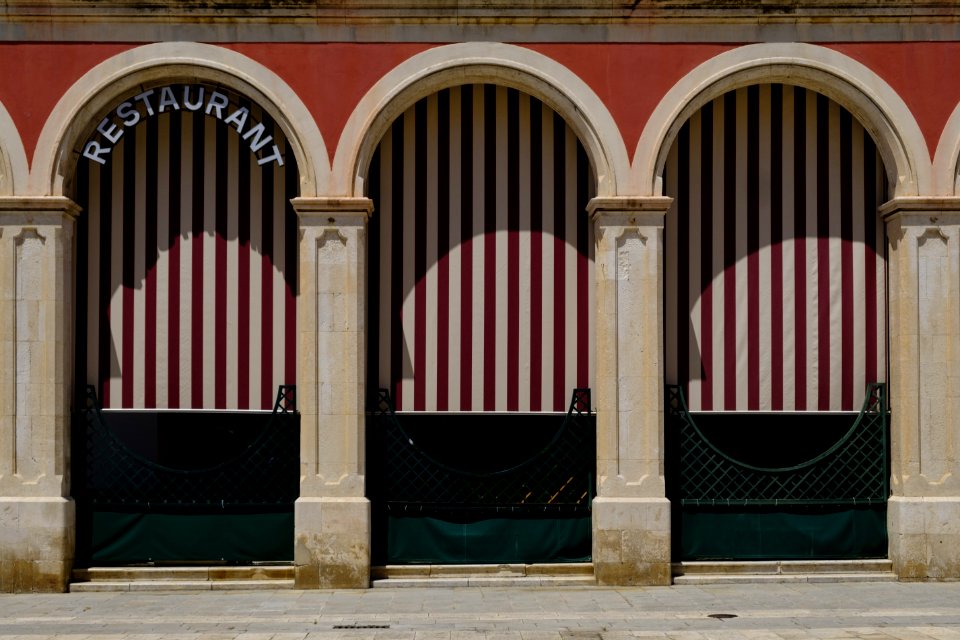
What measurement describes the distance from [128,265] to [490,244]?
5162mm

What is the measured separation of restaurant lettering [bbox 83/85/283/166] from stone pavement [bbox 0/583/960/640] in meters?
5.92

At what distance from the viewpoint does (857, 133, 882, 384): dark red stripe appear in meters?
16.3

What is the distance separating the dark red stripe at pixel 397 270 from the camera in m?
16.1

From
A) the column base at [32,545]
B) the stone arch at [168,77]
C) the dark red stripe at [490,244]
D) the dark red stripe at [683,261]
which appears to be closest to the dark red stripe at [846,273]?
the dark red stripe at [683,261]

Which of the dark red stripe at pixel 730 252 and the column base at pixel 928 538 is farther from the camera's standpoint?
the dark red stripe at pixel 730 252

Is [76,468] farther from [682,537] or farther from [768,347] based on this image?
[768,347]

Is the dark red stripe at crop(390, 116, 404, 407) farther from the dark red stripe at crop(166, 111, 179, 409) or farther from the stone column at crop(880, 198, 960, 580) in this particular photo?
the stone column at crop(880, 198, 960, 580)

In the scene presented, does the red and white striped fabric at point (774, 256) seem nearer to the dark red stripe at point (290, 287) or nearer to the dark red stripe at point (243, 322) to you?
the dark red stripe at point (290, 287)

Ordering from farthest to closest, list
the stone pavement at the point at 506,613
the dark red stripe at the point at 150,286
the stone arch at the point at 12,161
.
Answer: the dark red stripe at the point at 150,286
the stone arch at the point at 12,161
the stone pavement at the point at 506,613

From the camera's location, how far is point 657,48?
15586mm

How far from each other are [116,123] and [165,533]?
572 cm

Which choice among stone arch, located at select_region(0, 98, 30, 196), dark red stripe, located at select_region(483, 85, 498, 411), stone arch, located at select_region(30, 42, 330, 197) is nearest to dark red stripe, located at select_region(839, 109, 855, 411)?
dark red stripe, located at select_region(483, 85, 498, 411)

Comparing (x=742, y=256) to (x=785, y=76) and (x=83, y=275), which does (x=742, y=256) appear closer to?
(x=785, y=76)

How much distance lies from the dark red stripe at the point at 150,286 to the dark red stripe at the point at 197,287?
0.53 meters
